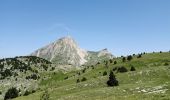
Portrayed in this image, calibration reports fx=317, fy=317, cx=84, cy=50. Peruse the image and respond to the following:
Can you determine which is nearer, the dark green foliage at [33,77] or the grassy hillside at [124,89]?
the grassy hillside at [124,89]

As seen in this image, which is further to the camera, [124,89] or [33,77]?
[33,77]

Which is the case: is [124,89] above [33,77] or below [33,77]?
below

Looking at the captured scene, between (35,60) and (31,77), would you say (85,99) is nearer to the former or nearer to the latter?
(31,77)

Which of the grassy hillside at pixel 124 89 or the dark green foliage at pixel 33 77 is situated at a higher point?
the dark green foliage at pixel 33 77

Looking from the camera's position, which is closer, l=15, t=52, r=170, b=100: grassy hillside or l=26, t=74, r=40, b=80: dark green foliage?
l=15, t=52, r=170, b=100: grassy hillside

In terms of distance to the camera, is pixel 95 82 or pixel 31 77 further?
pixel 31 77

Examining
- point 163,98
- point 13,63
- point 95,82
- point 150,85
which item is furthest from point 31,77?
point 163,98

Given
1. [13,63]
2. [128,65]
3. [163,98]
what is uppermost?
[13,63]

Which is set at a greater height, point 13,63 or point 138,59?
point 13,63

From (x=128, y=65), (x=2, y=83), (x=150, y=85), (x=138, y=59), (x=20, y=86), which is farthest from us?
(x=2, y=83)

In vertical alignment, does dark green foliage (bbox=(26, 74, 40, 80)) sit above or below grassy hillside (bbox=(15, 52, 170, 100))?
above

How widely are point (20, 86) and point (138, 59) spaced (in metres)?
51.4

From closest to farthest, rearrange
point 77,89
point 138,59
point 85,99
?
point 85,99, point 77,89, point 138,59

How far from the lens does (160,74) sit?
240ft
